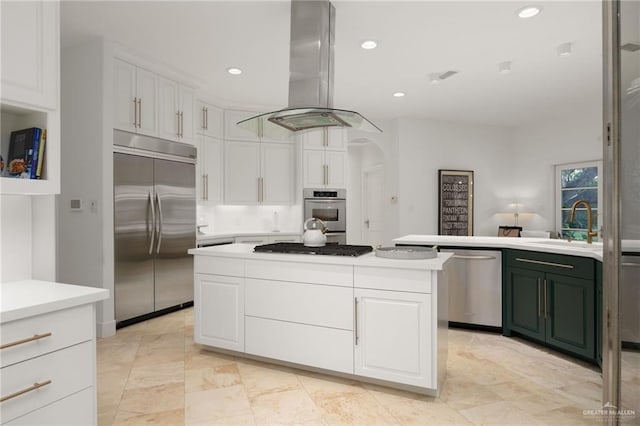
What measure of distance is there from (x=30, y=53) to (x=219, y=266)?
1.74 meters

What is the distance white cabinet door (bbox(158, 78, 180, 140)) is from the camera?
162 inches

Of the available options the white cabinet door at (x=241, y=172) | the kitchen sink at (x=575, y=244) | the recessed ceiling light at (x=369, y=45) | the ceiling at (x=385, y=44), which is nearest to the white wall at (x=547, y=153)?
the ceiling at (x=385, y=44)

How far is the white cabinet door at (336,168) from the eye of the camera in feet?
19.7

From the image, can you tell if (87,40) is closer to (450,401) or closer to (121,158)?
(121,158)

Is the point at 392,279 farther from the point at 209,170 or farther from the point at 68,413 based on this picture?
the point at 209,170

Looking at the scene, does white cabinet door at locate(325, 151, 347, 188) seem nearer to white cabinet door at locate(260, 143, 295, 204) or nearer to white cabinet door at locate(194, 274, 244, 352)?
white cabinet door at locate(260, 143, 295, 204)

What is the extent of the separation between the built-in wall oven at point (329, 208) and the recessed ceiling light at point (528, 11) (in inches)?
135

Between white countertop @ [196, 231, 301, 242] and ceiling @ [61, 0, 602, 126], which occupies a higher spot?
ceiling @ [61, 0, 602, 126]

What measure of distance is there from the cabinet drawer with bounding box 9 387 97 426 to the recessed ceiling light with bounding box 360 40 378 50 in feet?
10.8

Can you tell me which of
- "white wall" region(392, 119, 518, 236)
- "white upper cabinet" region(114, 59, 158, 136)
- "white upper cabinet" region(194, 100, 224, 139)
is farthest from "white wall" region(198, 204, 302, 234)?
"white upper cabinet" region(114, 59, 158, 136)

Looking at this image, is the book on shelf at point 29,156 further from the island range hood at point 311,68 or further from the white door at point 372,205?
the white door at point 372,205

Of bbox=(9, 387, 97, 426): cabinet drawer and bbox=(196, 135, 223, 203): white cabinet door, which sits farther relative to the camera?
bbox=(196, 135, 223, 203): white cabinet door

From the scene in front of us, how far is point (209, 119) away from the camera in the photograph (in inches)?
208

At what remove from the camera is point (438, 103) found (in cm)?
564
